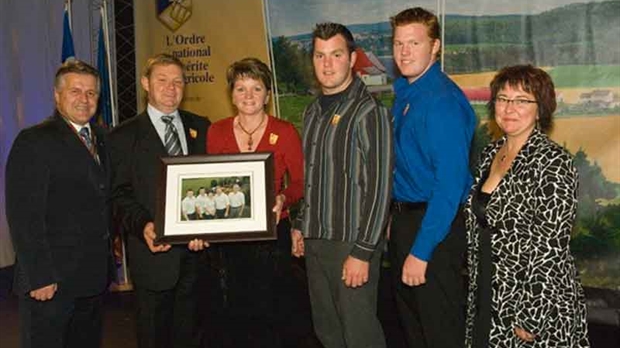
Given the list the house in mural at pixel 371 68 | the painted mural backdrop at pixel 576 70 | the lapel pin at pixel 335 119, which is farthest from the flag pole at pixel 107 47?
the lapel pin at pixel 335 119

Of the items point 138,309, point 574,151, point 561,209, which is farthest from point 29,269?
point 574,151

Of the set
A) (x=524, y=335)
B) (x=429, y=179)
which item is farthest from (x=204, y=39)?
(x=524, y=335)

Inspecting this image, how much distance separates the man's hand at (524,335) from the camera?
2635 mm

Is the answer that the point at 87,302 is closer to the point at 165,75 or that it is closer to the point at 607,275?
the point at 165,75

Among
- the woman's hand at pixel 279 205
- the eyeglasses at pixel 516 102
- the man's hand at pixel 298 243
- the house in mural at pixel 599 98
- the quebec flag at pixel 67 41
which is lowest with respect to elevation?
the man's hand at pixel 298 243

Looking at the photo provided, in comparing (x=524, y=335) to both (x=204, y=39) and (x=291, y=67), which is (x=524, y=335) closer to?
(x=291, y=67)

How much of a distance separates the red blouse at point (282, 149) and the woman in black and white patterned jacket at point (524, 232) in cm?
85

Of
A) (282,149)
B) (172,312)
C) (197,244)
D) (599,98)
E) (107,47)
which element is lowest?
(172,312)

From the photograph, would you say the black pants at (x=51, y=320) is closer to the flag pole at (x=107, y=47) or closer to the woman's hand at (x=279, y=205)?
the woman's hand at (x=279, y=205)

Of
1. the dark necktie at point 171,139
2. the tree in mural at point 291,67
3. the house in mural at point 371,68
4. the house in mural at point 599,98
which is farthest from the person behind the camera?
the tree in mural at point 291,67

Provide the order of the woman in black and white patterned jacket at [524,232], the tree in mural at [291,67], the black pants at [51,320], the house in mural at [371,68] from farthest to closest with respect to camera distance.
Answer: the tree in mural at [291,67] → the house in mural at [371,68] → the black pants at [51,320] → the woman in black and white patterned jacket at [524,232]

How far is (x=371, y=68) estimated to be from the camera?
571 cm

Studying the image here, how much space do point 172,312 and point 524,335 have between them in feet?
5.70

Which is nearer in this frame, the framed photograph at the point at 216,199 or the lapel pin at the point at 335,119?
the lapel pin at the point at 335,119
